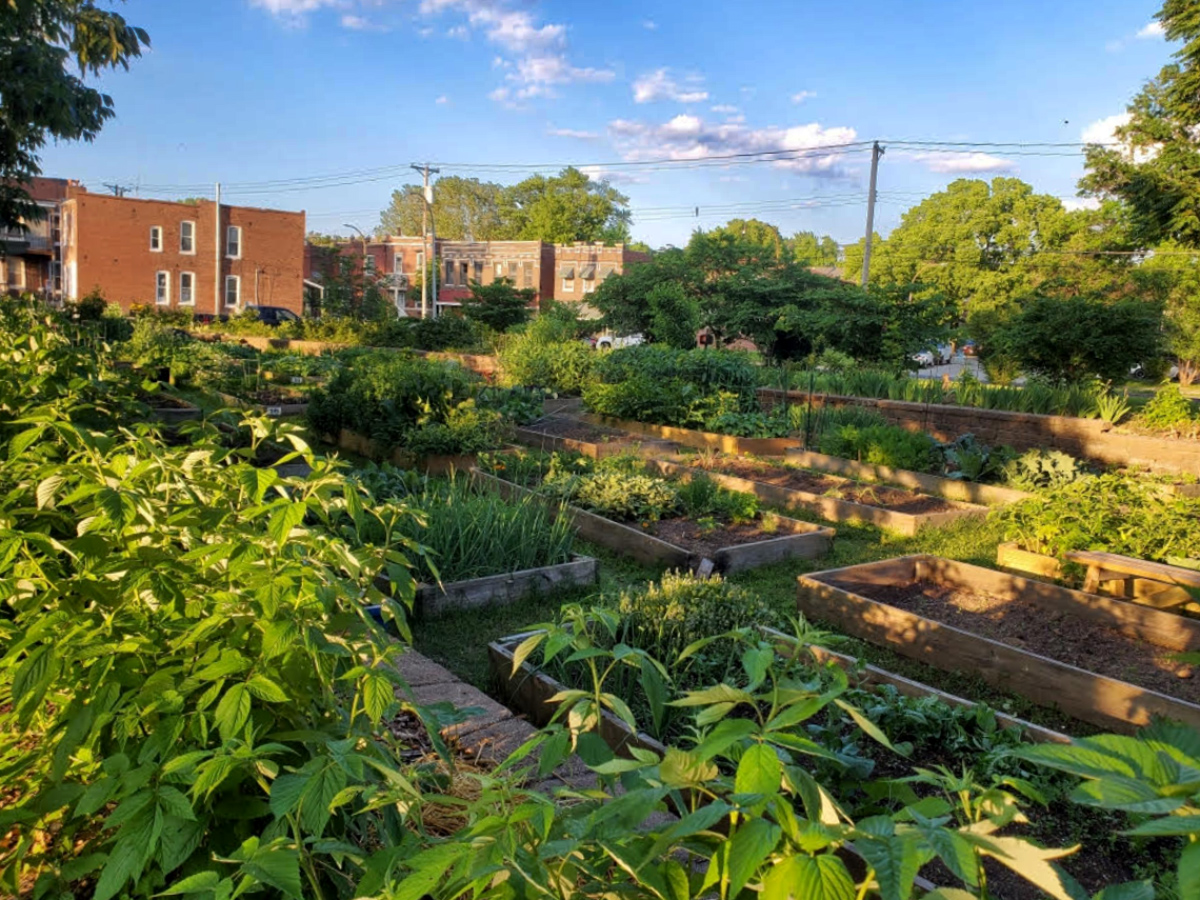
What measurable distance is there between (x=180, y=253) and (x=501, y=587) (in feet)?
164

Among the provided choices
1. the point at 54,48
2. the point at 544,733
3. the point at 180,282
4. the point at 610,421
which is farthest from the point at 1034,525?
the point at 180,282

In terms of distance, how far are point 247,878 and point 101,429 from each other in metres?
3.33

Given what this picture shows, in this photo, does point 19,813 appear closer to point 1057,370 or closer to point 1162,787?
point 1162,787

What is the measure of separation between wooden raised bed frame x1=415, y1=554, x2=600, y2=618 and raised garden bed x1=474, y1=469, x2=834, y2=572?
69 centimetres

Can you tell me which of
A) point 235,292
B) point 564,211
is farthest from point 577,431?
point 564,211

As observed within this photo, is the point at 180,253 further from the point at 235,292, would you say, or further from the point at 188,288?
the point at 235,292

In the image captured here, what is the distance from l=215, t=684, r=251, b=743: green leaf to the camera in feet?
4.49

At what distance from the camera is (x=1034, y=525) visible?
20.7 feet

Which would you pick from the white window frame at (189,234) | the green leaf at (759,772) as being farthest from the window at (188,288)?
the green leaf at (759,772)

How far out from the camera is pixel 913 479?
9391 millimetres

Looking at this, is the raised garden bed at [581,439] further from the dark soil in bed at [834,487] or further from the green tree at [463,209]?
the green tree at [463,209]

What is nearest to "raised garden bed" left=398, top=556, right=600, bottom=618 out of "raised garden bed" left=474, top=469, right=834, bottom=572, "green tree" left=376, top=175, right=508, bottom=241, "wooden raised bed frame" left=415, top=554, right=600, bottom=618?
"wooden raised bed frame" left=415, top=554, right=600, bottom=618

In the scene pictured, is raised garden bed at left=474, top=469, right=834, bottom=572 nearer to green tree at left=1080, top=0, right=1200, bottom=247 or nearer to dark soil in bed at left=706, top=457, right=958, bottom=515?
dark soil in bed at left=706, top=457, right=958, bottom=515

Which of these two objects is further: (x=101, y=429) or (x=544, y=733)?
(x=101, y=429)
